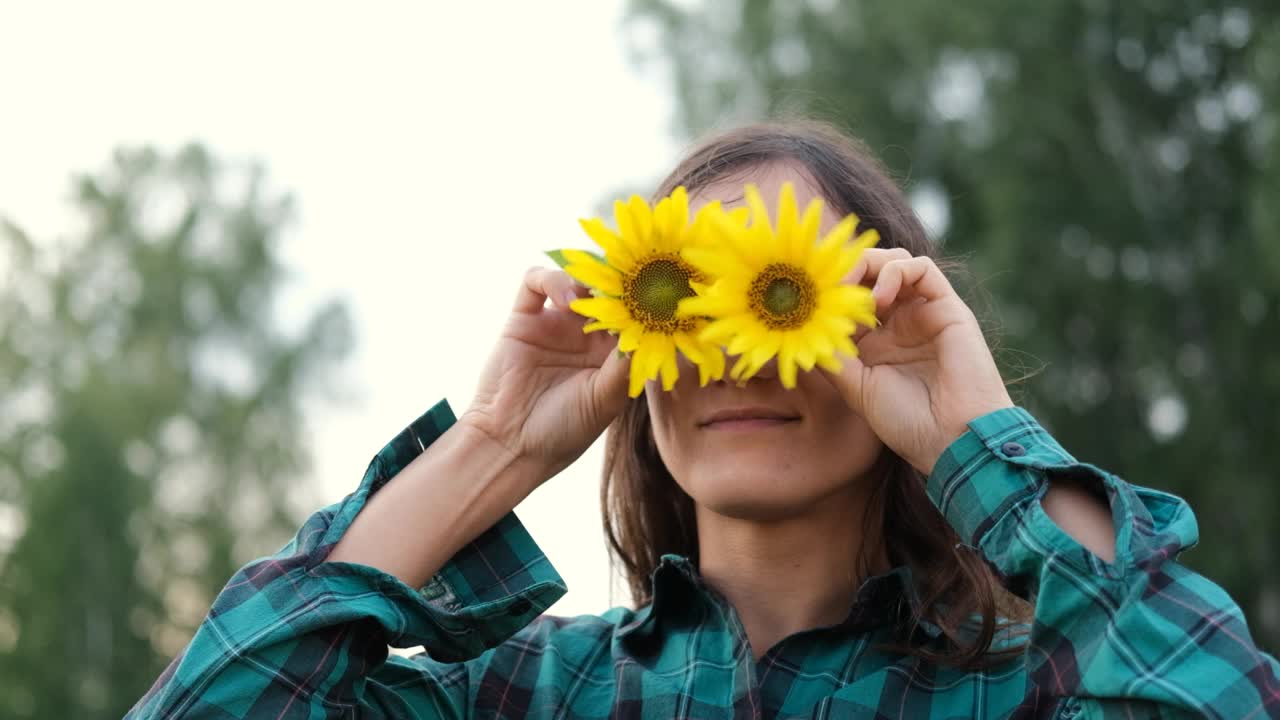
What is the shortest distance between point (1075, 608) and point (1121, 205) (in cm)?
1573

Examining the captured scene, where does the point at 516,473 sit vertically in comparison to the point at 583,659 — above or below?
above

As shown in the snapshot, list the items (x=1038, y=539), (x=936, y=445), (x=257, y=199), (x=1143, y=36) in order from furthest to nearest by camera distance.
A: (x=257, y=199) < (x=1143, y=36) < (x=936, y=445) < (x=1038, y=539)

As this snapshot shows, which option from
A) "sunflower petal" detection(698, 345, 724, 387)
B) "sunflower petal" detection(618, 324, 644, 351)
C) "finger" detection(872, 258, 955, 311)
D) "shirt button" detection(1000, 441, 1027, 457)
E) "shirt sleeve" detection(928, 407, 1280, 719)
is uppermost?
"sunflower petal" detection(618, 324, 644, 351)

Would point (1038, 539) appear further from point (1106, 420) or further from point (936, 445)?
point (1106, 420)

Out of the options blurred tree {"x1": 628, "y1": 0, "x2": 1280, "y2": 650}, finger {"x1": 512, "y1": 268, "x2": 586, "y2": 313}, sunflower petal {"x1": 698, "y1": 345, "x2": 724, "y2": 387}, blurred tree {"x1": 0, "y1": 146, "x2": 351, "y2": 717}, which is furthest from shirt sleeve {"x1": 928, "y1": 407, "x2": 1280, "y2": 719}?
blurred tree {"x1": 0, "y1": 146, "x2": 351, "y2": 717}

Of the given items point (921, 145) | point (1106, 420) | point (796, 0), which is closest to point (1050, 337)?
point (1106, 420)

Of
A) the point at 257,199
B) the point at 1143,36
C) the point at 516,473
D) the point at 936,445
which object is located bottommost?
the point at 1143,36

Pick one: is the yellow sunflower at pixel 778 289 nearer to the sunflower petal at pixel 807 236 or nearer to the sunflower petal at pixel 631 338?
the sunflower petal at pixel 807 236

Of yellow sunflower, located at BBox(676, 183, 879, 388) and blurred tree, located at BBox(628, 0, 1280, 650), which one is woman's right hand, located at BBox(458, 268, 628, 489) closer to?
yellow sunflower, located at BBox(676, 183, 879, 388)

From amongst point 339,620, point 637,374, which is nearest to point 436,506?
point 339,620

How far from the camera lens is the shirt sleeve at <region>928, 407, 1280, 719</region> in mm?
2209

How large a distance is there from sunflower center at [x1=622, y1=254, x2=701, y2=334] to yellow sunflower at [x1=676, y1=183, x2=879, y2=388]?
8 cm

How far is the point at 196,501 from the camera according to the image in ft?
72.9

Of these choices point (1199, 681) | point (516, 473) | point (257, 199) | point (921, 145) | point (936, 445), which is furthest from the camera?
point (257, 199)
